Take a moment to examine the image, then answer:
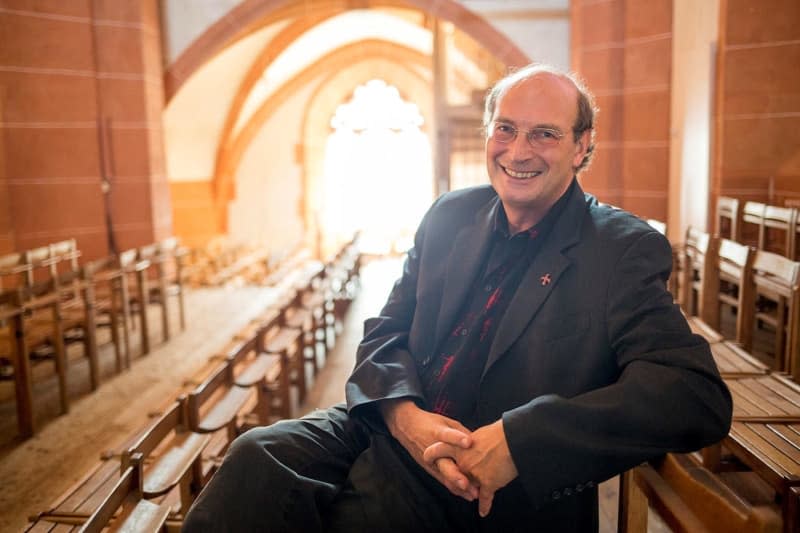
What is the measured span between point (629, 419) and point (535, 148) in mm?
688

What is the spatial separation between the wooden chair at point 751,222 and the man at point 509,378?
2.87m

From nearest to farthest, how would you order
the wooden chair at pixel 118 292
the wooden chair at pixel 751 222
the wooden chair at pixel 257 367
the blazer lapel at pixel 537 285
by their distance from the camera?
the blazer lapel at pixel 537 285, the wooden chair at pixel 257 367, the wooden chair at pixel 751 222, the wooden chair at pixel 118 292

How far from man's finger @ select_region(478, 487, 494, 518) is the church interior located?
0.26 m

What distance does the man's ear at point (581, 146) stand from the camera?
68.2 inches

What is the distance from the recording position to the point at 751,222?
439cm

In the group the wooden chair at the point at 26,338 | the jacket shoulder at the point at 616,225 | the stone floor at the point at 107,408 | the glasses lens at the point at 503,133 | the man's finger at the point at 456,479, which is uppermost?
the glasses lens at the point at 503,133

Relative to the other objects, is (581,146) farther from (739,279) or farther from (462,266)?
(739,279)

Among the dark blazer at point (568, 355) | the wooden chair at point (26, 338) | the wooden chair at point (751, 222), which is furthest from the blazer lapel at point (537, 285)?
the wooden chair at point (751, 222)

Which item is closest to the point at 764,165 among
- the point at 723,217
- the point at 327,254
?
the point at 723,217

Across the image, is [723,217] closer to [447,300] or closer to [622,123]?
[622,123]

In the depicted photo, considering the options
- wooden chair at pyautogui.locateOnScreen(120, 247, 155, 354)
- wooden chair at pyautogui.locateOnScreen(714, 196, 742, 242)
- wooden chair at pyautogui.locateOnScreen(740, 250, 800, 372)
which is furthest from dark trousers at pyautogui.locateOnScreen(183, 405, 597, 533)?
wooden chair at pyautogui.locateOnScreen(120, 247, 155, 354)

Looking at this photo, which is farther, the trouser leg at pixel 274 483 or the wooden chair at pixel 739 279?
the wooden chair at pixel 739 279

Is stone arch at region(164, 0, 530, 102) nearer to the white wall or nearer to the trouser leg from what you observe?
the white wall

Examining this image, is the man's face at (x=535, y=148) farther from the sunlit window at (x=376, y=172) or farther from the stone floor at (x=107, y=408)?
the sunlit window at (x=376, y=172)
